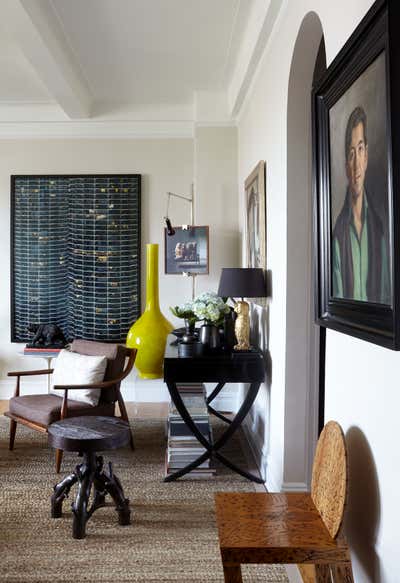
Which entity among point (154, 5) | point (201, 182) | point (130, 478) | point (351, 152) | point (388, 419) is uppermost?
point (154, 5)

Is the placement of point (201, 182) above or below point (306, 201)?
above

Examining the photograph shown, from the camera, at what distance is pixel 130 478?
3488 mm

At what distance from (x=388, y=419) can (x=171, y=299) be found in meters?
4.22

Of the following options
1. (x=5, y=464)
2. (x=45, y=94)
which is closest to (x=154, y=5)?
(x=45, y=94)

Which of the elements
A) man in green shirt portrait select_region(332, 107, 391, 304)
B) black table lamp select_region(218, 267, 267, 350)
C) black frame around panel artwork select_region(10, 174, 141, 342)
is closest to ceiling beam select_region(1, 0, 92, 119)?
black frame around panel artwork select_region(10, 174, 141, 342)

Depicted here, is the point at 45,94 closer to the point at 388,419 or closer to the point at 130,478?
the point at 130,478

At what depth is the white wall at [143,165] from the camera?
5547 millimetres

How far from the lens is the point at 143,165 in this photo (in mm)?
5555

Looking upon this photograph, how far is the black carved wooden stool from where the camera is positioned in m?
2.80

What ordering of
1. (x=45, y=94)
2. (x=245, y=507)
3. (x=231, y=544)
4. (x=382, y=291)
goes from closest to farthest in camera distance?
(x=382, y=291) → (x=231, y=544) → (x=245, y=507) → (x=45, y=94)

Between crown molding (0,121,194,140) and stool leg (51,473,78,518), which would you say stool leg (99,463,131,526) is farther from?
crown molding (0,121,194,140)

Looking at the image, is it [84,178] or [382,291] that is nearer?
[382,291]

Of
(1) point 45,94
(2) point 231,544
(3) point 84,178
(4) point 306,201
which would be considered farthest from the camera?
(3) point 84,178

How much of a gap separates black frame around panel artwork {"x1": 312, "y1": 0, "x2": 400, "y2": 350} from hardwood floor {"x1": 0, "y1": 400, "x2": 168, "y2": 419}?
3358 mm
